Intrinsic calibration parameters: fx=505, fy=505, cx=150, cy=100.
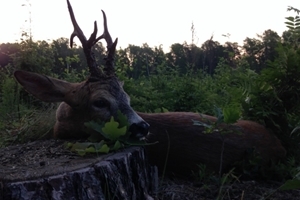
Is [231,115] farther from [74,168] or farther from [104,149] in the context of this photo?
[74,168]

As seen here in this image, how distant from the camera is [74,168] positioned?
2.90 meters

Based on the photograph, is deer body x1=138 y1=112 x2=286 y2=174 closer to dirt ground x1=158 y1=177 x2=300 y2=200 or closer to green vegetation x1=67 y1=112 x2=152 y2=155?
dirt ground x1=158 y1=177 x2=300 y2=200

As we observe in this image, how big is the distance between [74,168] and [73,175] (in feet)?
0.35

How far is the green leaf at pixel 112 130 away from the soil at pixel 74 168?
0.22 meters

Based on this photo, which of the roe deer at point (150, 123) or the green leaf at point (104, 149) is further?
the roe deer at point (150, 123)

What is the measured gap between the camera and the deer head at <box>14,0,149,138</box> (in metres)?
4.14

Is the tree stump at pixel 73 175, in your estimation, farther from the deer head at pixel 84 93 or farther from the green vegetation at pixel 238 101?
the deer head at pixel 84 93

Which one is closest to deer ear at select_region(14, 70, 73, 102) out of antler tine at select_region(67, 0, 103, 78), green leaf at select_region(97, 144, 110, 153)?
antler tine at select_region(67, 0, 103, 78)

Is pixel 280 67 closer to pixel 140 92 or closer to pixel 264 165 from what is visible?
pixel 264 165

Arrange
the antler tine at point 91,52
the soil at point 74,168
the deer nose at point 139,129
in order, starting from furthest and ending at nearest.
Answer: the antler tine at point 91,52
the deer nose at point 139,129
the soil at point 74,168

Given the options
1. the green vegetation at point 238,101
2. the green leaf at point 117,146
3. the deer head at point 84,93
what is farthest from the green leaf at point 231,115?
the deer head at point 84,93

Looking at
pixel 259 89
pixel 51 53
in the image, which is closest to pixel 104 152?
pixel 259 89

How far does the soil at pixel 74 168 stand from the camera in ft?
9.71

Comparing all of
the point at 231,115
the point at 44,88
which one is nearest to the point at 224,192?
the point at 231,115
